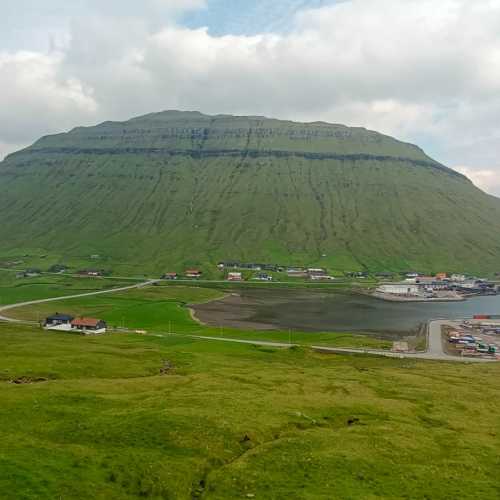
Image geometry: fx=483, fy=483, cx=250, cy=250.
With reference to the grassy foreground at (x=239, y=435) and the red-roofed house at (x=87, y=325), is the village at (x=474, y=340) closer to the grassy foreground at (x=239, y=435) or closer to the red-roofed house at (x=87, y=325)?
the grassy foreground at (x=239, y=435)

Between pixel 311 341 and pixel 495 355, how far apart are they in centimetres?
5520

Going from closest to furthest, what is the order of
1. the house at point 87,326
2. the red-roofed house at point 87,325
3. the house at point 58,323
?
1. the house at point 87,326
2. the red-roofed house at point 87,325
3. the house at point 58,323

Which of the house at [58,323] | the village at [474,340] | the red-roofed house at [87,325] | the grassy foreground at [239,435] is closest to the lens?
the grassy foreground at [239,435]

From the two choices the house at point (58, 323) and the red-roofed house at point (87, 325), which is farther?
the house at point (58, 323)

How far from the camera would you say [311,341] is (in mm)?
151250

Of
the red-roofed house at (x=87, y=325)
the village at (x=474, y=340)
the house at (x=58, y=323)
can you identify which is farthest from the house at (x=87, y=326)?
the village at (x=474, y=340)

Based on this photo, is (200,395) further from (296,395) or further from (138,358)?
(138,358)

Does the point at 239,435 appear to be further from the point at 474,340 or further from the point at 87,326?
the point at 474,340

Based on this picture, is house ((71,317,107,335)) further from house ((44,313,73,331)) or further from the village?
the village

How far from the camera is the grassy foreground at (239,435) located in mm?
36375

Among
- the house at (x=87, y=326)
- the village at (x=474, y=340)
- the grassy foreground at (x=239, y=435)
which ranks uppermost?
the grassy foreground at (x=239, y=435)

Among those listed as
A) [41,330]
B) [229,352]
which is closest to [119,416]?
[229,352]

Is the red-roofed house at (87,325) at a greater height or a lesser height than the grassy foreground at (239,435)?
lesser

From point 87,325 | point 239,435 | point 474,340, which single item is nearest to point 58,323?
point 87,325
